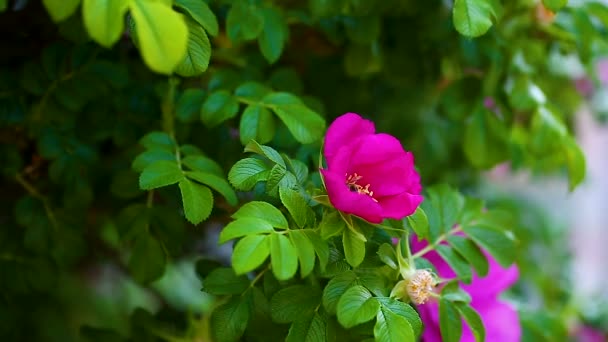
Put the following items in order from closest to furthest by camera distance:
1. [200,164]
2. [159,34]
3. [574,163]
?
[159,34]
[200,164]
[574,163]

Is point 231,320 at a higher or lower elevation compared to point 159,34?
lower

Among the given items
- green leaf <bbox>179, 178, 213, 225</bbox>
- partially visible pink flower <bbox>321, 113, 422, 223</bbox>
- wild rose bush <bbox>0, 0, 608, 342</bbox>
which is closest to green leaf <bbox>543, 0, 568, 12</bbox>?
wild rose bush <bbox>0, 0, 608, 342</bbox>

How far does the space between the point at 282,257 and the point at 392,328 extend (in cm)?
7

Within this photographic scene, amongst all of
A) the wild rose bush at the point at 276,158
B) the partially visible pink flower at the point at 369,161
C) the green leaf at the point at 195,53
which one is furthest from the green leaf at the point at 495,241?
the green leaf at the point at 195,53

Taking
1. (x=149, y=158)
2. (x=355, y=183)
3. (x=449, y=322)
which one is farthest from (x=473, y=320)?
(x=149, y=158)

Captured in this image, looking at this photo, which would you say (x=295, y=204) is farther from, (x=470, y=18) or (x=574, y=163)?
(x=574, y=163)

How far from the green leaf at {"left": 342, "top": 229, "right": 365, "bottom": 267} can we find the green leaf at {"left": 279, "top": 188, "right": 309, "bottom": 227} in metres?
0.02

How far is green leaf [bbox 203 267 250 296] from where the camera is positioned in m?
0.40

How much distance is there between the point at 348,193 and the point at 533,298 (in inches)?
21.6

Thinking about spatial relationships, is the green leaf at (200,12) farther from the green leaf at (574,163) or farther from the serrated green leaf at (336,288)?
the green leaf at (574,163)

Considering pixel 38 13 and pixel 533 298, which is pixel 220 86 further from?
pixel 533 298

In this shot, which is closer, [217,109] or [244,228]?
[244,228]

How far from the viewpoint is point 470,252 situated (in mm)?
490

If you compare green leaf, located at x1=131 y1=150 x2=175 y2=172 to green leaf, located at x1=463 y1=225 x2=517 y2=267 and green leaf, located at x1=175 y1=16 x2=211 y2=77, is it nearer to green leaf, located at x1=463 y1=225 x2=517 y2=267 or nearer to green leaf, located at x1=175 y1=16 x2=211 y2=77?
green leaf, located at x1=175 y1=16 x2=211 y2=77
